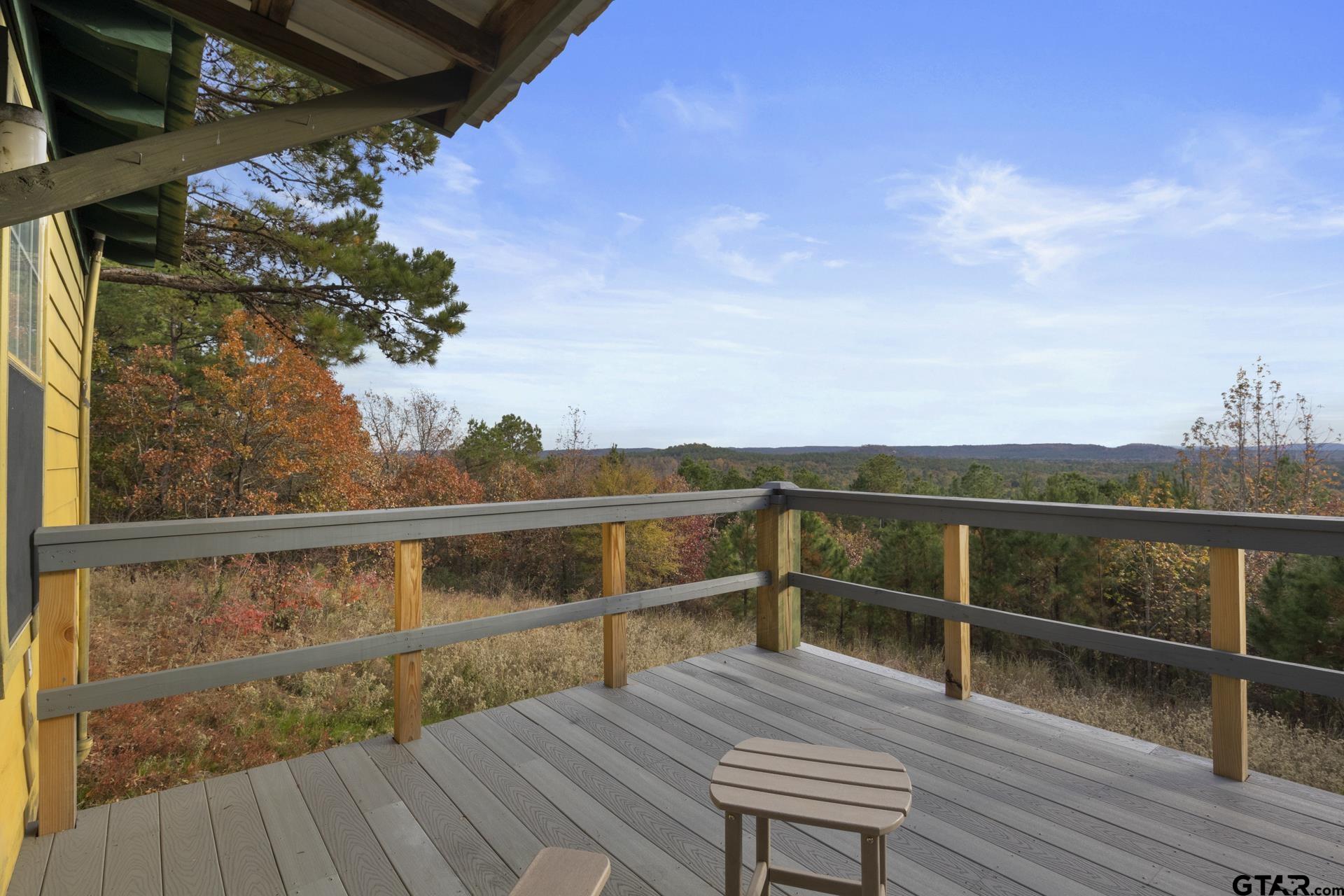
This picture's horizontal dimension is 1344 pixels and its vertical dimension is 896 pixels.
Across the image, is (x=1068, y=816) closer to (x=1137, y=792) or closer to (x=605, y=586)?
(x=1137, y=792)

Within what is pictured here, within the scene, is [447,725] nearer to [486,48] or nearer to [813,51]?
[486,48]

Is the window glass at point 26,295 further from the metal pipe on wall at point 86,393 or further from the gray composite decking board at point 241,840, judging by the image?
the gray composite decking board at point 241,840

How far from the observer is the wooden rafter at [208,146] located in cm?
125

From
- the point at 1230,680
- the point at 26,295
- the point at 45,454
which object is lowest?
the point at 1230,680

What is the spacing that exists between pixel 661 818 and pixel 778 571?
189cm

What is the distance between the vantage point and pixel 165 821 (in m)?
2.17

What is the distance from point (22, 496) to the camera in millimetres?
1923

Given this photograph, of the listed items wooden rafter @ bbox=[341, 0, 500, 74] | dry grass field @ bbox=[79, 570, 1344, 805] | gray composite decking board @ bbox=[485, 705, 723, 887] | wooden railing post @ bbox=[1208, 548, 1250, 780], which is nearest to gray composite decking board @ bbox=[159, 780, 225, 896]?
gray composite decking board @ bbox=[485, 705, 723, 887]

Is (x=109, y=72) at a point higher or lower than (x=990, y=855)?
higher

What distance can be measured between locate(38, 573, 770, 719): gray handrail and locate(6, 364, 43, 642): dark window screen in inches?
11.6

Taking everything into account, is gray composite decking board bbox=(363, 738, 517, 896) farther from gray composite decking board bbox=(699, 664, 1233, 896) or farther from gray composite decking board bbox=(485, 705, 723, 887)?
gray composite decking board bbox=(699, 664, 1233, 896)

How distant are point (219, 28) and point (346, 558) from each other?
10.4 m

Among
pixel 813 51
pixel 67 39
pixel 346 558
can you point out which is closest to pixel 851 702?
pixel 67 39

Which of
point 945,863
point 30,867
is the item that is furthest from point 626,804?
point 30,867
